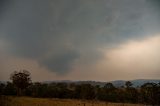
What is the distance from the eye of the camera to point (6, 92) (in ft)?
136

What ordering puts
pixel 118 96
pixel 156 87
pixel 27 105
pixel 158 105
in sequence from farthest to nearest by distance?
pixel 118 96, pixel 156 87, pixel 158 105, pixel 27 105

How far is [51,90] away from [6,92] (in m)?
6.84

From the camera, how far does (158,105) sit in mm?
35312

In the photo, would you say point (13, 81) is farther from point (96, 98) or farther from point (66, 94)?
point (96, 98)

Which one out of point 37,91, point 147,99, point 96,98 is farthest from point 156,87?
point 37,91

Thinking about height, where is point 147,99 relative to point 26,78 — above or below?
below

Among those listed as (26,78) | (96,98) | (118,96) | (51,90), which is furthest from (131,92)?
(26,78)

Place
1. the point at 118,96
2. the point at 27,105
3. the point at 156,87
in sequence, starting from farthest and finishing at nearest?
1. the point at 118,96
2. the point at 156,87
3. the point at 27,105

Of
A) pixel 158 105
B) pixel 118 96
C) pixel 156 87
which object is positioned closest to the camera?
pixel 158 105

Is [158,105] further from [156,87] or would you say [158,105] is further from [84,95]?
[84,95]

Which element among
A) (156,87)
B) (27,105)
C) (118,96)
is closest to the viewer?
(27,105)

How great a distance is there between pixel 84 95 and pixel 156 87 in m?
11.2

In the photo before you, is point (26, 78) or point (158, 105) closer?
point (158, 105)

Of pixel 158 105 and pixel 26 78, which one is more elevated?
pixel 26 78
